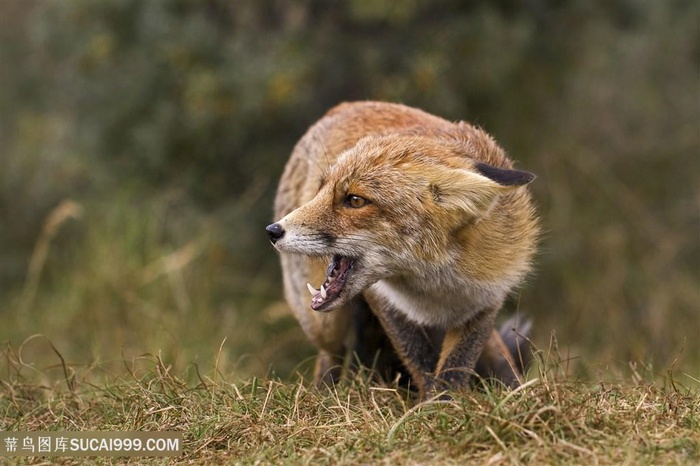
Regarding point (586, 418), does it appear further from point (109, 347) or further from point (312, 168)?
point (109, 347)

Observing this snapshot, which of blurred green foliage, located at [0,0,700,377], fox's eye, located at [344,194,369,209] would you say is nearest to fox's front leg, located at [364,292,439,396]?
fox's eye, located at [344,194,369,209]

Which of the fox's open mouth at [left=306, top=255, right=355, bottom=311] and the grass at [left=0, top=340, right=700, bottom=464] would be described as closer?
the grass at [left=0, top=340, right=700, bottom=464]

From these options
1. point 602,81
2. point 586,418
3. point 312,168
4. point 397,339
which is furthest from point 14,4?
point 586,418

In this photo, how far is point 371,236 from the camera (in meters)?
5.16

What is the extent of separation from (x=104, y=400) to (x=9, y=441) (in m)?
0.86

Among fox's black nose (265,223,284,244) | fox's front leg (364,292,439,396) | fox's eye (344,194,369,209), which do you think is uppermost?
fox's eye (344,194,369,209)


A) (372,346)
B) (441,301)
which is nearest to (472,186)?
A: (441,301)

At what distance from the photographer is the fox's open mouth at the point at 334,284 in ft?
17.1

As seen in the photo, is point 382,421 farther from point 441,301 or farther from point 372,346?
point 372,346

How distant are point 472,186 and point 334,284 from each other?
98cm

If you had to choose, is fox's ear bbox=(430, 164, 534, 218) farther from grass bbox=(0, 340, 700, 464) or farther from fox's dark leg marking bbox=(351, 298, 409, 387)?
fox's dark leg marking bbox=(351, 298, 409, 387)

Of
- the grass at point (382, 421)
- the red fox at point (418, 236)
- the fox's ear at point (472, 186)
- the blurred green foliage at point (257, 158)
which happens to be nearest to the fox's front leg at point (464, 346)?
the red fox at point (418, 236)

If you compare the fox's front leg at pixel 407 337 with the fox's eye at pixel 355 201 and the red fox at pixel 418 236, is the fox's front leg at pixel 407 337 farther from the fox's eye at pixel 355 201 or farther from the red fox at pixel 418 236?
the fox's eye at pixel 355 201

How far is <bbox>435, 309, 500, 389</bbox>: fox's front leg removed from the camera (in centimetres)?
561
